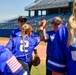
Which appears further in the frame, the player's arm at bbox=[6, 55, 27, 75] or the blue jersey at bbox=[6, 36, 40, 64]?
the blue jersey at bbox=[6, 36, 40, 64]

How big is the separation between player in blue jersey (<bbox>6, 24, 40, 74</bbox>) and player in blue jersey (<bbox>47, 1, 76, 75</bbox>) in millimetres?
3266

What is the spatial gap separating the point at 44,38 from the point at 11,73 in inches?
185

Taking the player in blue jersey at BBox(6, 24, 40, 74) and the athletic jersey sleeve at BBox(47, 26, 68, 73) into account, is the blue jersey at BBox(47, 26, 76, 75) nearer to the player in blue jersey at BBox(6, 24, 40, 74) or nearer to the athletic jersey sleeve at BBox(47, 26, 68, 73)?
the athletic jersey sleeve at BBox(47, 26, 68, 73)

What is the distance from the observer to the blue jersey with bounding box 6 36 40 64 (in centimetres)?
669

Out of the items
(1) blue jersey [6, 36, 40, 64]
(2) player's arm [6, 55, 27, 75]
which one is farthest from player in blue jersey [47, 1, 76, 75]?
(1) blue jersey [6, 36, 40, 64]

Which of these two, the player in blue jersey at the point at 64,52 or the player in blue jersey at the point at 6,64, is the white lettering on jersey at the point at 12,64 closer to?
the player in blue jersey at the point at 6,64

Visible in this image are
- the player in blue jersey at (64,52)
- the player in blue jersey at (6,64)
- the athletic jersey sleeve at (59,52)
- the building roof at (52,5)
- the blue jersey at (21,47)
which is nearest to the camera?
the player in blue jersey at (6,64)

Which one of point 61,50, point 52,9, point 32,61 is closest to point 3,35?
point 52,9

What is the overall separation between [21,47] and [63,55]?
361 cm

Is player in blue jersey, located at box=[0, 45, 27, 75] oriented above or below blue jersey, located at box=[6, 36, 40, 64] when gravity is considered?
above

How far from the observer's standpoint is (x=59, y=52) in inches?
130

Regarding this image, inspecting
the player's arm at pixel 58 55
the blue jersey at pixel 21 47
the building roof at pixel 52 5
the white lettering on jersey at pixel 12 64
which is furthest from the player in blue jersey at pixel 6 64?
the building roof at pixel 52 5

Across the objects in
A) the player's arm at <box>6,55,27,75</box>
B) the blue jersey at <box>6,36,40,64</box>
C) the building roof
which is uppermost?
the player's arm at <box>6,55,27,75</box>

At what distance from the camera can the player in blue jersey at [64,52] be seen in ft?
10.4
